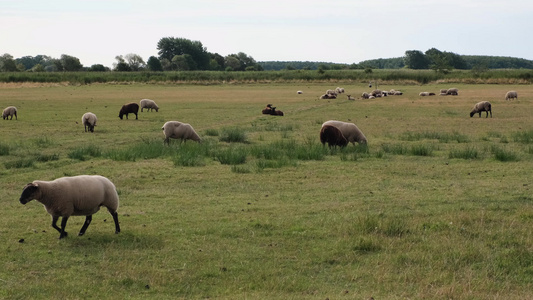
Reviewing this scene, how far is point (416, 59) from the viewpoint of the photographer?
183 metres

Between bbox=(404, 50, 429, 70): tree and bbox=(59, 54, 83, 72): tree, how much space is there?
97937mm

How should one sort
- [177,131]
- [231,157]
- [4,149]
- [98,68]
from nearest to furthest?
[231,157]
[4,149]
[177,131]
[98,68]

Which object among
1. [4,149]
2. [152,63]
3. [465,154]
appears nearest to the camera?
[465,154]

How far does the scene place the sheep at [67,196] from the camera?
8961mm

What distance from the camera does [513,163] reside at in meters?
16.5

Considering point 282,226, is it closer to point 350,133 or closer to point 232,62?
point 350,133

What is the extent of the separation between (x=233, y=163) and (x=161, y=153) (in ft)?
9.51

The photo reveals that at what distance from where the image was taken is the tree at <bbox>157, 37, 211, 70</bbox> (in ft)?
511

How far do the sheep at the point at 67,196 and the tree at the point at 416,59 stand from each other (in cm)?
18103

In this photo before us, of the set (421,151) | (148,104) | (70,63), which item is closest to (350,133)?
(421,151)

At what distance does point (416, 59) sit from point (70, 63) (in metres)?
102

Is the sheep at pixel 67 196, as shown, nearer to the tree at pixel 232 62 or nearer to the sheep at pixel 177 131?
the sheep at pixel 177 131

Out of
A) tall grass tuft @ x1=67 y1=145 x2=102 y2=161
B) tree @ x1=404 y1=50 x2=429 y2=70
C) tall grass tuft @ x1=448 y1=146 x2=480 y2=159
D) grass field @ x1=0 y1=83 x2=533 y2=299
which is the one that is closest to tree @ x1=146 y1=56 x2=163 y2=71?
tree @ x1=404 y1=50 x2=429 y2=70

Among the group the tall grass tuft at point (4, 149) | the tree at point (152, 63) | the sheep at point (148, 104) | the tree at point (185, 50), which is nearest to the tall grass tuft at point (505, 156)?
the tall grass tuft at point (4, 149)
